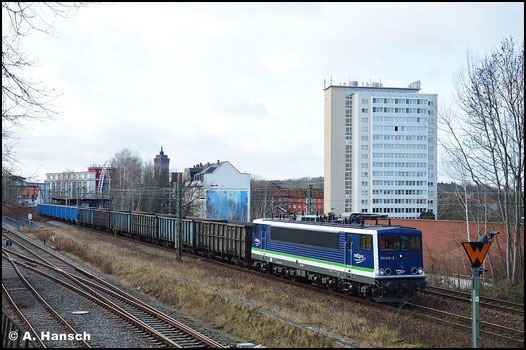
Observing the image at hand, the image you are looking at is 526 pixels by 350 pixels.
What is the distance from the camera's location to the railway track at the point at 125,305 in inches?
543

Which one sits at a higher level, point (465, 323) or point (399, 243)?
point (399, 243)

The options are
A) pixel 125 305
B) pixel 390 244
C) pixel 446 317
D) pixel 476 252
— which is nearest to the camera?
pixel 476 252

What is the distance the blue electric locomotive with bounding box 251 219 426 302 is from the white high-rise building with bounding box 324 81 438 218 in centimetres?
7799

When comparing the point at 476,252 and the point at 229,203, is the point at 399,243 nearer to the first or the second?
the point at 476,252

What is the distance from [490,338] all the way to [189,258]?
24.6 metres

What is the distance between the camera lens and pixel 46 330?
1473cm

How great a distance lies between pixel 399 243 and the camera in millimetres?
18859

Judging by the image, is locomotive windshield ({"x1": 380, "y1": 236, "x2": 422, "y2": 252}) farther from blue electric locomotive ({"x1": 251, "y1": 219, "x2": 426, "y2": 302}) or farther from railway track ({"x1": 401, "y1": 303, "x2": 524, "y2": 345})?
railway track ({"x1": 401, "y1": 303, "x2": 524, "y2": 345})

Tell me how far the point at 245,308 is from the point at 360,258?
524 cm

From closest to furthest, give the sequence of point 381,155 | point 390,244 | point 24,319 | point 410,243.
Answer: point 24,319 → point 390,244 → point 410,243 → point 381,155

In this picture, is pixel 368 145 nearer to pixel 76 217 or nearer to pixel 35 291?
pixel 76 217

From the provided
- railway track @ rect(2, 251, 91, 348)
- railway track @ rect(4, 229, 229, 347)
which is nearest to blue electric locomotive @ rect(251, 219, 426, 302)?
railway track @ rect(4, 229, 229, 347)

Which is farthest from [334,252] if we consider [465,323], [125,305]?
[125,305]

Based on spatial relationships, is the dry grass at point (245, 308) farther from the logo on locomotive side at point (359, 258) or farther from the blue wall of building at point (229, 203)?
the blue wall of building at point (229, 203)
